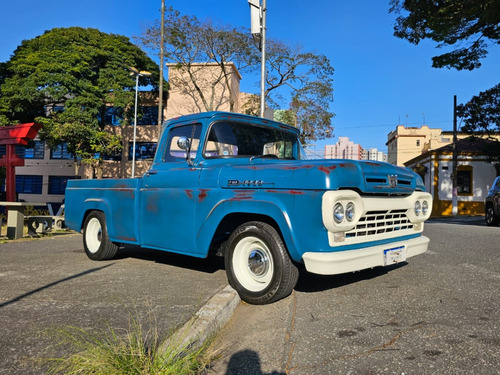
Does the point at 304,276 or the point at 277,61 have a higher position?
the point at 277,61

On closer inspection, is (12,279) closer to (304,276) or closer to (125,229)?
(125,229)

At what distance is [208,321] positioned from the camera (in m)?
2.90

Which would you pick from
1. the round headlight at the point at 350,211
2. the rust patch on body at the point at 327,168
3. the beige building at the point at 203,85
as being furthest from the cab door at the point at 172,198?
the beige building at the point at 203,85

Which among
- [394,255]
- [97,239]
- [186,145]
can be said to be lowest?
[97,239]

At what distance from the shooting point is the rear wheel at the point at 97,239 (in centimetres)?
569

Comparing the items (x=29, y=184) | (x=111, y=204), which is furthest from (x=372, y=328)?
(x=29, y=184)

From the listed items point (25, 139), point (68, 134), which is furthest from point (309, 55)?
point (25, 139)

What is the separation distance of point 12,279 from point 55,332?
220cm

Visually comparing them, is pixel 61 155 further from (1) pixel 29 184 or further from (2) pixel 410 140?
(2) pixel 410 140

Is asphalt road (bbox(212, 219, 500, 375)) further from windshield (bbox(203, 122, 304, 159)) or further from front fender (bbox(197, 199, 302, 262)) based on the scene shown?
windshield (bbox(203, 122, 304, 159))

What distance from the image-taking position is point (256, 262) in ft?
12.4

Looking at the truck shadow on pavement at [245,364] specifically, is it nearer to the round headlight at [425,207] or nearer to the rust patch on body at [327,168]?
the rust patch on body at [327,168]

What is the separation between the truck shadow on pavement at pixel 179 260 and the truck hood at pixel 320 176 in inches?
73.4

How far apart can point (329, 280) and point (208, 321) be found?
7.07 feet
